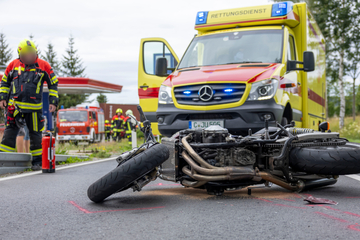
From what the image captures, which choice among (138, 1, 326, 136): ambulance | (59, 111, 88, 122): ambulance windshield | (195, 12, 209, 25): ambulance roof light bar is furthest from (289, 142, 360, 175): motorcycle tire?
(59, 111, 88, 122): ambulance windshield

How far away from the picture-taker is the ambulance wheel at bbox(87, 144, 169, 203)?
3.38m

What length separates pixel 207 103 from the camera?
19.2 ft

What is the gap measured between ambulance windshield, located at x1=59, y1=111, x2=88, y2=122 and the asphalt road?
60.9 feet

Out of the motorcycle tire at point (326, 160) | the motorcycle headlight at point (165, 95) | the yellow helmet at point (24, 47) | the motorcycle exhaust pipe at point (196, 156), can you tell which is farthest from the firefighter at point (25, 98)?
the motorcycle tire at point (326, 160)

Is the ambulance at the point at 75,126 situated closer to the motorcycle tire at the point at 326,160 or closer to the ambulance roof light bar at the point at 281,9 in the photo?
the ambulance roof light bar at the point at 281,9

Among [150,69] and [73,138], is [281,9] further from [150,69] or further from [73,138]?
[73,138]

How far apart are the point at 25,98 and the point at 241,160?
417 centimetres

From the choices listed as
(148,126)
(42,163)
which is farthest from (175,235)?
(42,163)

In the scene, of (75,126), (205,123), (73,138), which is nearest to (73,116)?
(75,126)

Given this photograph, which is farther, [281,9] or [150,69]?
[150,69]

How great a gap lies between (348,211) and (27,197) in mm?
2827

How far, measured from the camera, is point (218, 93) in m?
5.84

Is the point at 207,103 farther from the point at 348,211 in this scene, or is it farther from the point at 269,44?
the point at 348,211

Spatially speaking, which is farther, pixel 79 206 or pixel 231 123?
pixel 231 123
